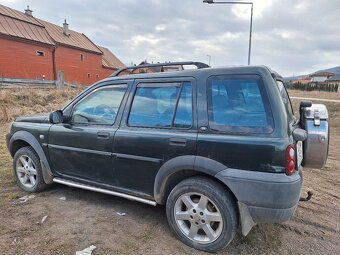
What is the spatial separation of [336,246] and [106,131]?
2896mm

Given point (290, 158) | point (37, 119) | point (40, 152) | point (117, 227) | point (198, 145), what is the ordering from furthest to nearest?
point (37, 119), point (40, 152), point (117, 227), point (198, 145), point (290, 158)

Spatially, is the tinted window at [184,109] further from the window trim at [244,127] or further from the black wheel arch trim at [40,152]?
the black wheel arch trim at [40,152]

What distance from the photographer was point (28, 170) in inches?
168

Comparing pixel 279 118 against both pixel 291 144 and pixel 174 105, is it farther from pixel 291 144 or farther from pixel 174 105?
pixel 174 105

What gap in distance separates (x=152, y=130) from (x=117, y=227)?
1.23 meters

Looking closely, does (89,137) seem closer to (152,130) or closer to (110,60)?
(152,130)

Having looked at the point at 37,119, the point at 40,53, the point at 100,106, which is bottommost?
the point at 37,119

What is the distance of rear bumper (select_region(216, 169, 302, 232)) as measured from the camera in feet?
8.06

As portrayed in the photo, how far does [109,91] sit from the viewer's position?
3.63 meters

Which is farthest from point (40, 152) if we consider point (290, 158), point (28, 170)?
point (290, 158)

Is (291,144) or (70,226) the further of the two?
(70,226)

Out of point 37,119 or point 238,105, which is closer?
point 238,105

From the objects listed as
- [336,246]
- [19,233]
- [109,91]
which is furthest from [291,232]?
[19,233]

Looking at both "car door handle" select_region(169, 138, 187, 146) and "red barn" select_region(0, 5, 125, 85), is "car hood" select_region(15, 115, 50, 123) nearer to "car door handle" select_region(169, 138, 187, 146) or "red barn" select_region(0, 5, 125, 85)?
"car door handle" select_region(169, 138, 187, 146)
